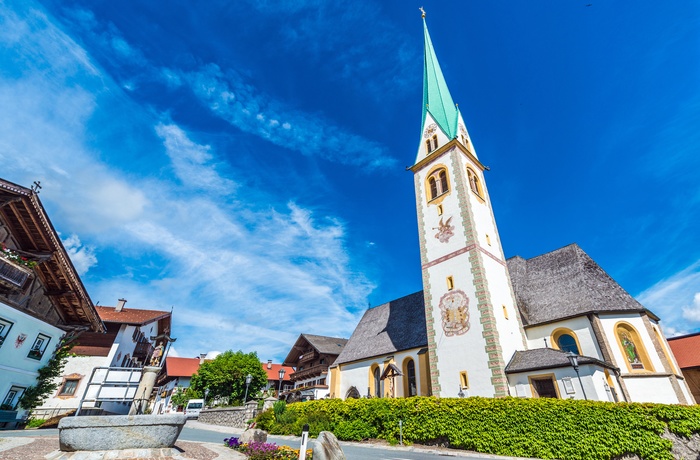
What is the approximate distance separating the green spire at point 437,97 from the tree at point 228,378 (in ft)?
115

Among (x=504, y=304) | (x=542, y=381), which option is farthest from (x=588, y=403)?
(x=504, y=304)

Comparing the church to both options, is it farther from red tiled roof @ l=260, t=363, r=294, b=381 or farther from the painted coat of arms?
red tiled roof @ l=260, t=363, r=294, b=381

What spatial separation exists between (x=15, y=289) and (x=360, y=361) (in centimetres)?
2245

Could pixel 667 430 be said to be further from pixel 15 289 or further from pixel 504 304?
pixel 15 289

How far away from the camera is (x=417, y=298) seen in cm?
2944

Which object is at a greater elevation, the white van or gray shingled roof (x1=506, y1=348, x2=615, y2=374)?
gray shingled roof (x1=506, y1=348, x2=615, y2=374)

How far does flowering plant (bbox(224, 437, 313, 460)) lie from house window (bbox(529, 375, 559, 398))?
1192 centimetres

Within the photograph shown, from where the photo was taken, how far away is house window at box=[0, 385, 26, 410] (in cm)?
1633

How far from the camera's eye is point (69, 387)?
24438 millimetres

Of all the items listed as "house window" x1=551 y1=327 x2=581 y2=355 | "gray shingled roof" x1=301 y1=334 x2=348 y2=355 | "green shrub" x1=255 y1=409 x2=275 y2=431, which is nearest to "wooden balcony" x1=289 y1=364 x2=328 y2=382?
"gray shingled roof" x1=301 y1=334 x2=348 y2=355

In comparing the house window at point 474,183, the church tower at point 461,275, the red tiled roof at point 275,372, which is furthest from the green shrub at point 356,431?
the red tiled roof at point 275,372

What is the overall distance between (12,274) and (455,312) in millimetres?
22449

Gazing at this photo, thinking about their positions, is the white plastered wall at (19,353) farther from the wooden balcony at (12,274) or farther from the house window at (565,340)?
the house window at (565,340)

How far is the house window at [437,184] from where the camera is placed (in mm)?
25859
